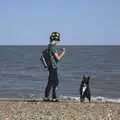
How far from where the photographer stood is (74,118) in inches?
446

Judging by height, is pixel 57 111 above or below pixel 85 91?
below

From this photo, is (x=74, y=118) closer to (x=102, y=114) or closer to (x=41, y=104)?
(x=102, y=114)

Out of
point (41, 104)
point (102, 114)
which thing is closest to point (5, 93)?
point (41, 104)

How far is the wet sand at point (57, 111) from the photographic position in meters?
11.4

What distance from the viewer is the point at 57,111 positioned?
40.3ft

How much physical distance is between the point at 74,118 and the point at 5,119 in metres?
1.36

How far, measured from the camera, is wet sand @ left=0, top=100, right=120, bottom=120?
11430 mm
